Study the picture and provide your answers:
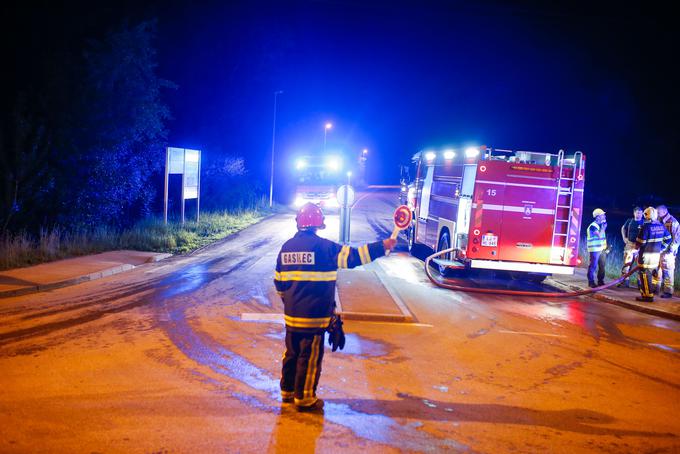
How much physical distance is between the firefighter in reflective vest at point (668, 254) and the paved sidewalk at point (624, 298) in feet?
0.83

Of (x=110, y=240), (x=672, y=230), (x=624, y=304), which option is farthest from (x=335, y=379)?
A: (x=110, y=240)

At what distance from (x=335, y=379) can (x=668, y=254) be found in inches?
375

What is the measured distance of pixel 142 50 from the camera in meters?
21.6

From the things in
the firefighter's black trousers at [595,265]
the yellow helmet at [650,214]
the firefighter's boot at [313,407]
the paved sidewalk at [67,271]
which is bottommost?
the paved sidewalk at [67,271]

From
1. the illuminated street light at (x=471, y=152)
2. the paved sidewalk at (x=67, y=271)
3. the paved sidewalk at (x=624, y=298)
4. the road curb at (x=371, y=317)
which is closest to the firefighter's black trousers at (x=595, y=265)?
the paved sidewalk at (x=624, y=298)

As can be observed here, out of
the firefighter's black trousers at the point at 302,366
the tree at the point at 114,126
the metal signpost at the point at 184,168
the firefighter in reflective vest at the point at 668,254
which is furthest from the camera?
the metal signpost at the point at 184,168

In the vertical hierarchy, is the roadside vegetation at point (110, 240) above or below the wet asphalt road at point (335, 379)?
below

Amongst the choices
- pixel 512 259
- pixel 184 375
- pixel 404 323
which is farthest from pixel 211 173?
pixel 184 375

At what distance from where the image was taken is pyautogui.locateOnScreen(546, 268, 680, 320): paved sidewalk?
11.2 metres

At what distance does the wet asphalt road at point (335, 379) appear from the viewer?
4.79 m

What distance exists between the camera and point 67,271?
1220 cm

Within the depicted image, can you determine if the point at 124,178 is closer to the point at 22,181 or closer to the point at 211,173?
the point at 22,181

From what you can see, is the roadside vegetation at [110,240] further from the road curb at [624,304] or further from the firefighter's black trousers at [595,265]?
the firefighter's black trousers at [595,265]

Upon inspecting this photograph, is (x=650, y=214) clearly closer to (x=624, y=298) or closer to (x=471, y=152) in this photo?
(x=624, y=298)
